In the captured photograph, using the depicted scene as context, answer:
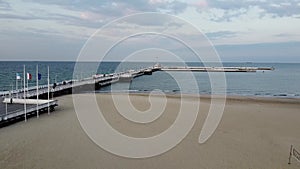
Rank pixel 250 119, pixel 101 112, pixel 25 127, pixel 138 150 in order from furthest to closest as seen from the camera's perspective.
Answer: pixel 101 112 < pixel 250 119 < pixel 25 127 < pixel 138 150

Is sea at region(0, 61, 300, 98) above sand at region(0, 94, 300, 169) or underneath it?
above

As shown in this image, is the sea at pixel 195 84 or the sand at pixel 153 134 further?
the sea at pixel 195 84

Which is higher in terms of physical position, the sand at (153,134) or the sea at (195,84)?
the sea at (195,84)

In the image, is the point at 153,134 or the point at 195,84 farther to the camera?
the point at 195,84

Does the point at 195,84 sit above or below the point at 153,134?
above

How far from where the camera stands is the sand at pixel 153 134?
9.20 meters

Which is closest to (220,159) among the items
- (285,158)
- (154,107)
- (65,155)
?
(285,158)

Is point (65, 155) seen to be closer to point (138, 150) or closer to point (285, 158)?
point (138, 150)

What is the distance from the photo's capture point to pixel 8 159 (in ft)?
30.0

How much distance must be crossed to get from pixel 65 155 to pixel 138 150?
2.77m

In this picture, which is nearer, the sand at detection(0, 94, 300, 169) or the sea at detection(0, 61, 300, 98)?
the sand at detection(0, 94, 300, 169)

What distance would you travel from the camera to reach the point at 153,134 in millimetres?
12914

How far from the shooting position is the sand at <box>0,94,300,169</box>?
9203 millimetres

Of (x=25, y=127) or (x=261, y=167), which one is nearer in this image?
(x=261, y=167)
